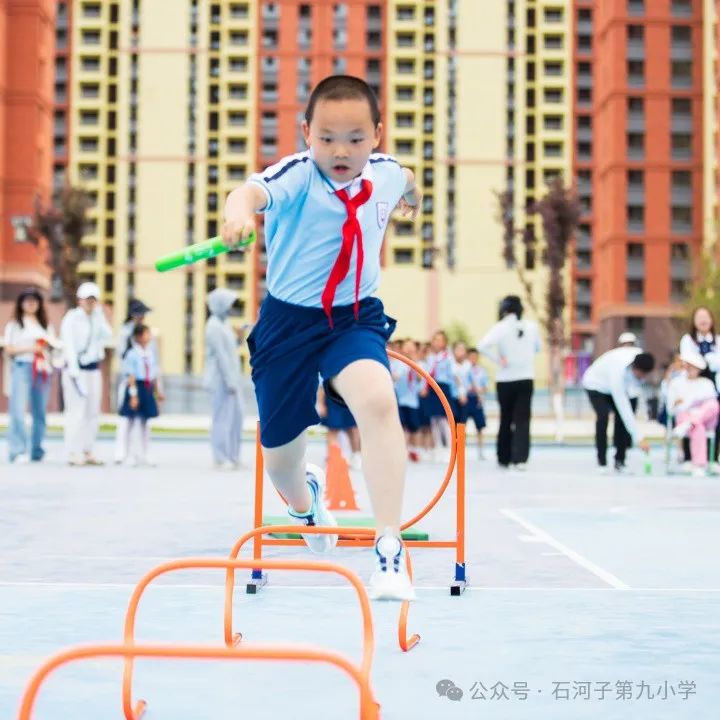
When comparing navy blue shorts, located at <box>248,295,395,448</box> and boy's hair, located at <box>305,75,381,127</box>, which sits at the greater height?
boy's hair, located at <box>305,75,381,127</box>

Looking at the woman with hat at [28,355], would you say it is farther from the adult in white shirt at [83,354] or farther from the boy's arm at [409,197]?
the boy's arm at [409,197]

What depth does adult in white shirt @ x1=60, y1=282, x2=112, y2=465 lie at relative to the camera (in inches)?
634

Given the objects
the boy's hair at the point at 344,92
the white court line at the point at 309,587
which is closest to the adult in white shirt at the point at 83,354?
the white court line at the point at 309,587

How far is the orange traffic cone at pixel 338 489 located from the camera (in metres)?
10.8

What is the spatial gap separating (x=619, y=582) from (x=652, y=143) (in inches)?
3191

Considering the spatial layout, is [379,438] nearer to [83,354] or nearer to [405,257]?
[83,354]

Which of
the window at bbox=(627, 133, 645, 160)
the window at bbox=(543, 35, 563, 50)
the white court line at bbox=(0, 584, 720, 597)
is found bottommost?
the white court line at bbox=(0, 584, 720, 597)

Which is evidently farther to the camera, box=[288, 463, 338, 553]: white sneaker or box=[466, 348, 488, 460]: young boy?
A: box=[466, 348, 488, 460]: young boy

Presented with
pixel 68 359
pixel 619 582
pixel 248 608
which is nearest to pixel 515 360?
pixel 68 359

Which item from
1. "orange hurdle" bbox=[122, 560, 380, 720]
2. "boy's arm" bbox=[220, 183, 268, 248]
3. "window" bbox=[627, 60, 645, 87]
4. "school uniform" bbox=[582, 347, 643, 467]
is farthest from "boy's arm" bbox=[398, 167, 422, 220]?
"window" bbox=[627, 60, 645, 87]

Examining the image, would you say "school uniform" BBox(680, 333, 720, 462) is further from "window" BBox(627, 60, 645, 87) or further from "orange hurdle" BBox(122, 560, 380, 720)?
"window" BBox(627, 60, 645, 87)

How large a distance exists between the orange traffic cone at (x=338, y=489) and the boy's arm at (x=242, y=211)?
21.0ft

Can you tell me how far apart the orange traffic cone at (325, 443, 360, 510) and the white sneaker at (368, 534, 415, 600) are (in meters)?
6.52

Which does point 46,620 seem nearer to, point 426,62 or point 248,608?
point 248,608
